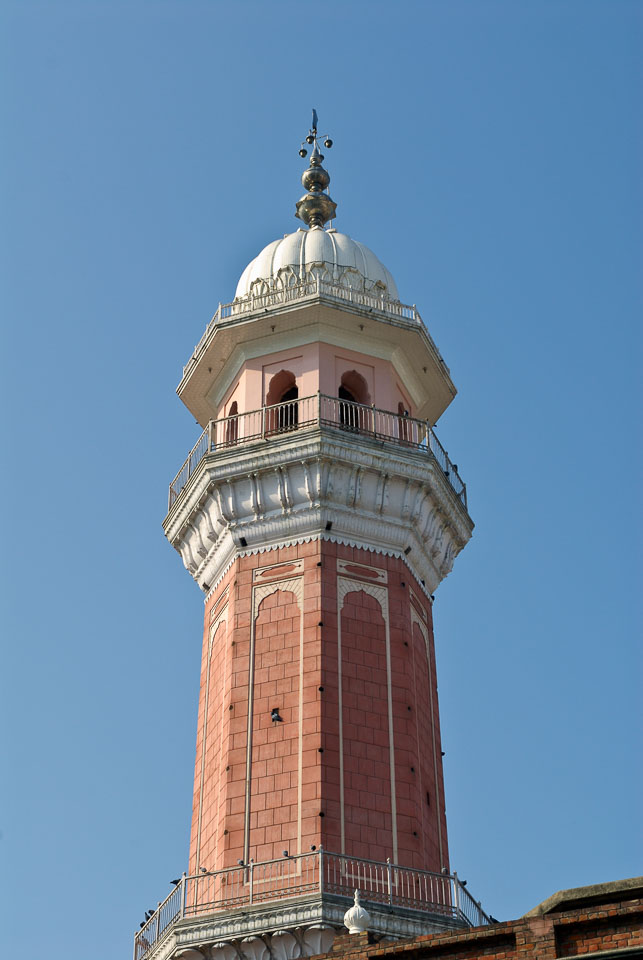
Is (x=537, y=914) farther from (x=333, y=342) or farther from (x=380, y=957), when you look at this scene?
(x=333, y=342)

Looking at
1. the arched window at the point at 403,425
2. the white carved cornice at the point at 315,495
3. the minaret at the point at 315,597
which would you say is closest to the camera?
the minaret at the point at 315,597

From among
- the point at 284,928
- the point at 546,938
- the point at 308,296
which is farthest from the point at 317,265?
the point at 546,938

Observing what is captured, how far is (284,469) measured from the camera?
31.2 metres

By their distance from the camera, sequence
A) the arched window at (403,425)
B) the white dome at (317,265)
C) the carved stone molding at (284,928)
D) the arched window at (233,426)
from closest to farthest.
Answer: the carved stone molding at (284,928) < the arched window at (403,425) < the arched window at (233,426) < the white dome at (317,265)

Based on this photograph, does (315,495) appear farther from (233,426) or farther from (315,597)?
(233,426)

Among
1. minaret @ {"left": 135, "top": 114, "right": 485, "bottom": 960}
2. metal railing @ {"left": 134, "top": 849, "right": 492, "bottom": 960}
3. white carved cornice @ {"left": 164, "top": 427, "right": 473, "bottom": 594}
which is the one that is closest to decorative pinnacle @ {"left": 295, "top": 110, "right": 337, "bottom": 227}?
minaret @ {"left": 135, "top": 114, "right": 485, "bottom": 960}

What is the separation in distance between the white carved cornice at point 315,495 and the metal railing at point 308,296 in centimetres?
327

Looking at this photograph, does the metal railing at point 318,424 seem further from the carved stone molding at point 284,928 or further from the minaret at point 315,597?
the carved stone molding at point 284,928

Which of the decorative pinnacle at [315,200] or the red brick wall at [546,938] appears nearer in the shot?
the red brick wall at [546,938]

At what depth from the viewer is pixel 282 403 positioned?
32.0 m

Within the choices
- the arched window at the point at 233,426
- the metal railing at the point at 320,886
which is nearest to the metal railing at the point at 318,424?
the arched window at the point at 233,426

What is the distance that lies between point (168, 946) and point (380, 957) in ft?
32.4

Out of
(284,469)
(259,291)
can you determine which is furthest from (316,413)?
(259,291)

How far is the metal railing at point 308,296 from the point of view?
33.4m
